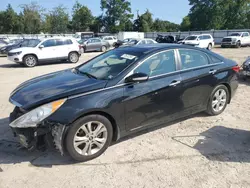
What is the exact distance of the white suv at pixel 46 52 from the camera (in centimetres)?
1327

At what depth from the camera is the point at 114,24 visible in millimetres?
78000

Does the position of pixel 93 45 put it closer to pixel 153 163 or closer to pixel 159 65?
pixel 159 65

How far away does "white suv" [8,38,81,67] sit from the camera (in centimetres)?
1327

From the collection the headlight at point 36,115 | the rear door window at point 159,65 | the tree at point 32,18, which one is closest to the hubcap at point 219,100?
the rear door window at point 159,65

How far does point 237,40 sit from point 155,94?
2756cm

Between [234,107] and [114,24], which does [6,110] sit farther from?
[114,24]

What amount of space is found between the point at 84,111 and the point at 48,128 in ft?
1.69

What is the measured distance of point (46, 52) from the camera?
13.8 metres

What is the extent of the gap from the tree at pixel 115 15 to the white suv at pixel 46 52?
63064 millimetres

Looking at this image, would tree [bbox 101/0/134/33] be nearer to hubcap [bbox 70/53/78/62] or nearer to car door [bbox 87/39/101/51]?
car door [bbox 87/39/101/51]

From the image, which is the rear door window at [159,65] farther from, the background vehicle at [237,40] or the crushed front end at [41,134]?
the background vehicle at [237,40]

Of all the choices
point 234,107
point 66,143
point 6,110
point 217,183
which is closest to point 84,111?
point 66,143

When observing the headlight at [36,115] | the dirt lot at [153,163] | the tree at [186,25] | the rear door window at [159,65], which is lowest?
the dirt lot at [153,163]

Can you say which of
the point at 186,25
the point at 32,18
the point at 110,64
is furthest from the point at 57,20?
the point at 110,64
